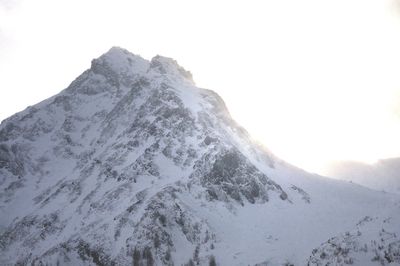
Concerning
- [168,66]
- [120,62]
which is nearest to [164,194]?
[168,66]

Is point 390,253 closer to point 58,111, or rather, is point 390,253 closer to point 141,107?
point 141,107

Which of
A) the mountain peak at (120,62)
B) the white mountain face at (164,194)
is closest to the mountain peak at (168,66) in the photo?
the white mountain face at (164,194)

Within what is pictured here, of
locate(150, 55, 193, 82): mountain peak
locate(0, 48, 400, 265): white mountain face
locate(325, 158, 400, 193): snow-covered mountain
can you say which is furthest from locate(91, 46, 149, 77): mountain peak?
locate(325, 158, 400, 193): snow-covered mountain

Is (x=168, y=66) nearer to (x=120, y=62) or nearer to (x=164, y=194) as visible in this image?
(x=120, y=62)

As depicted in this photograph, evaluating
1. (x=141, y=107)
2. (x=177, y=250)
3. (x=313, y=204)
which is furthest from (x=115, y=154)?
(x=313, y=204)

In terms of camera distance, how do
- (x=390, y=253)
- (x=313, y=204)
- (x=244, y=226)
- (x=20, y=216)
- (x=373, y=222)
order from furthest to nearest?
1. (x=20, y=216)
2. (x=313, y=204)
3. (x=244, y=226)
4. (x=373, y=222)
5. (x=390, y=253)

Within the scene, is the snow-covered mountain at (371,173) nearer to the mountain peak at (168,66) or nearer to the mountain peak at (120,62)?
the mountain peak at (168,66)
